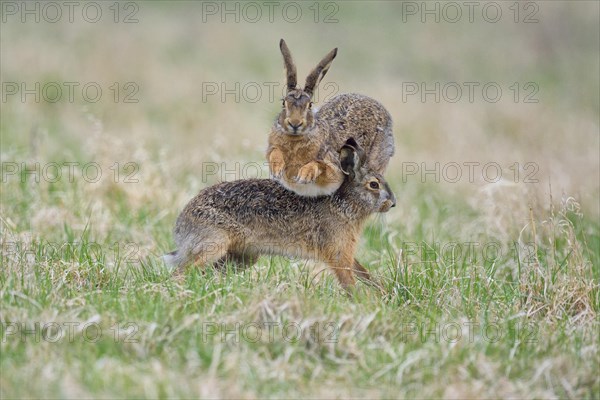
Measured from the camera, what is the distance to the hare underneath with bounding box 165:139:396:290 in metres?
7.02

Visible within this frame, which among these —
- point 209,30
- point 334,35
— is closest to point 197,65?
point 209,30

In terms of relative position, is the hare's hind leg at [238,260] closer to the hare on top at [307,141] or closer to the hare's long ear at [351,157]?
the hare on top at [307,141]

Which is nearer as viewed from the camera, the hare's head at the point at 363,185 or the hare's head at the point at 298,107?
the hare's head at the point at 298,107

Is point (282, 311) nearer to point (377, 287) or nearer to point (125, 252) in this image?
point (377, 287)

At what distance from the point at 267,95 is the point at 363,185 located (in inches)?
384

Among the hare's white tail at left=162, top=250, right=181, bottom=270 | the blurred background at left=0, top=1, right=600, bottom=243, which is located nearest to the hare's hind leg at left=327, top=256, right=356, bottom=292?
the hare's white tail at left=162, top=250, right=181, bottom=270

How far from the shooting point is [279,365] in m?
5.31

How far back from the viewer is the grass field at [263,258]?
5316mm

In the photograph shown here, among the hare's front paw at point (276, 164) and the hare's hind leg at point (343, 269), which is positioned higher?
the hare's front paw at point (276, 164)

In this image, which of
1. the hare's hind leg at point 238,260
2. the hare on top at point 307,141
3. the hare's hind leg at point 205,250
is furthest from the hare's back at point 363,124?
the hare's hind leg at point 205,250

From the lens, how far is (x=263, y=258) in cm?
793

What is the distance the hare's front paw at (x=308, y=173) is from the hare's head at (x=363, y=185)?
31 centimetres

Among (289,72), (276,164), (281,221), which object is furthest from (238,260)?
(289,72)

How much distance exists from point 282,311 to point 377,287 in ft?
3.85
